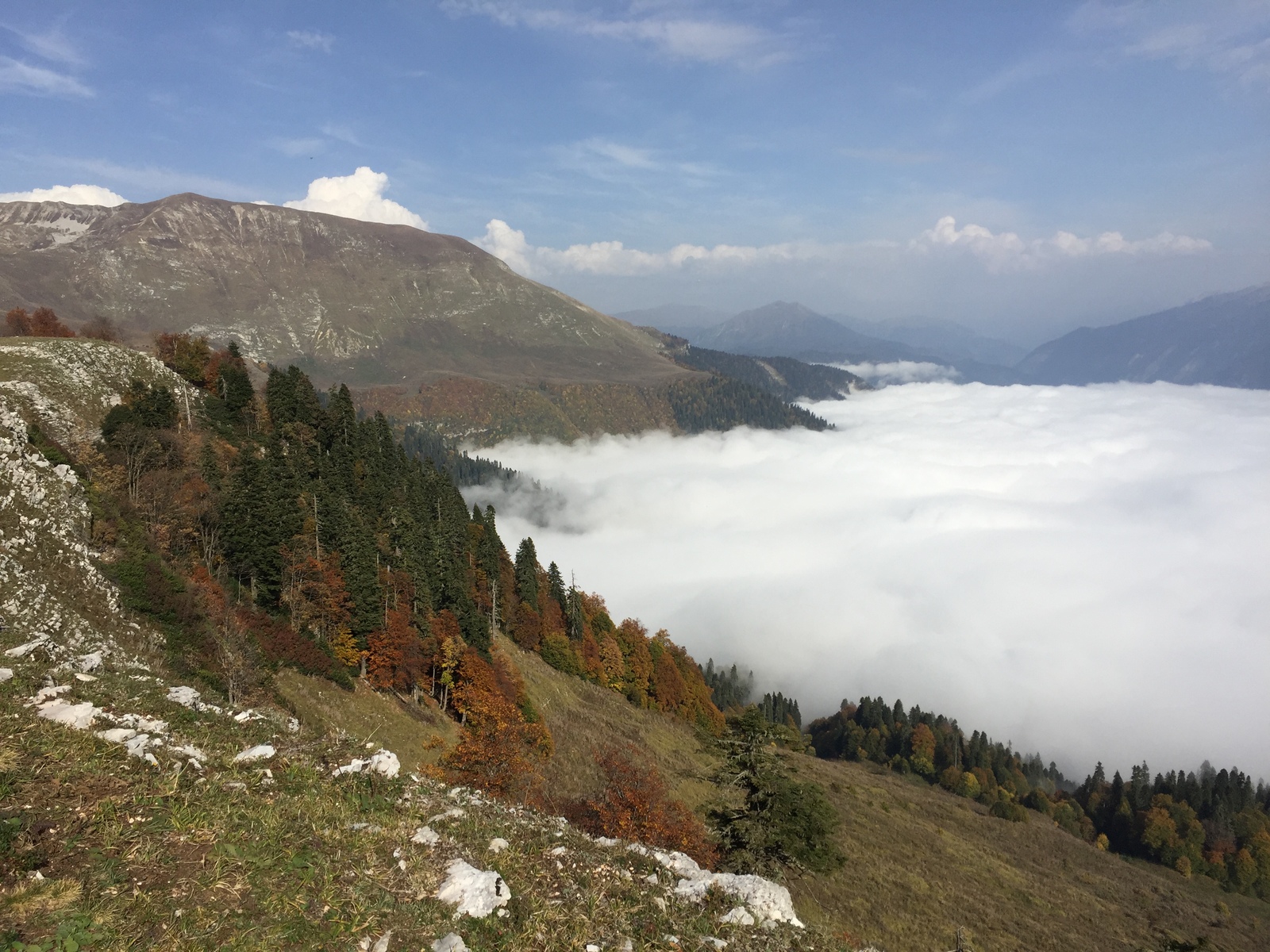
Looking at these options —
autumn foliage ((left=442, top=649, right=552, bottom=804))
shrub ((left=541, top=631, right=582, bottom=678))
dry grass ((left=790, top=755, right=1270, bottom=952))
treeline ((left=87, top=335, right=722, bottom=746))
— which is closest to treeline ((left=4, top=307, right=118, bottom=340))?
treeline ((left=87, top=335, right=722, bottom=746))

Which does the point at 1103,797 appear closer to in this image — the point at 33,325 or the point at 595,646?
the point at 595,646

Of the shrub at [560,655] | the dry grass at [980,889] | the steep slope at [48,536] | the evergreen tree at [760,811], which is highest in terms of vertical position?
the steep slope at [48,536]

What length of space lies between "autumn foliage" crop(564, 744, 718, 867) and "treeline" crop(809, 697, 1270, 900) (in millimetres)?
96059

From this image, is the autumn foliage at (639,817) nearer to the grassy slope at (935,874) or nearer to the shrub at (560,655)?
the grassy slope at (935,874)

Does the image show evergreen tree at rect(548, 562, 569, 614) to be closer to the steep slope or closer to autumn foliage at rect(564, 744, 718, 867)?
autumn foliage at rect(564, 744, 718, 867)

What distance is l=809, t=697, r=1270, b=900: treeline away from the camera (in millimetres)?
119750

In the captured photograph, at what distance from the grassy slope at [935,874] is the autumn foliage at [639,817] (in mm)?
7441

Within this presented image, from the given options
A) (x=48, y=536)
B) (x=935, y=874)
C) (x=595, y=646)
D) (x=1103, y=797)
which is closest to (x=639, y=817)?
(x=48, y=536)

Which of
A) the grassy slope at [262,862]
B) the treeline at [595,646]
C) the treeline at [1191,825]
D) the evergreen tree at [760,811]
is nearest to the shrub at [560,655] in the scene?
the treeline at [595,646]

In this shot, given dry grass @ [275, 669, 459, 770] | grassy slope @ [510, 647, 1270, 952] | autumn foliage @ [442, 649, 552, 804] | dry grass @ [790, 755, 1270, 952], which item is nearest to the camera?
autumn foliage @ [442, 649, 552, 804]

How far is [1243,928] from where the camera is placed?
84062 millimetres

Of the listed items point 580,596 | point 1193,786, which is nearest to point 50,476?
point 580,596

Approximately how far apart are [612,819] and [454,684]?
25235 millimetres

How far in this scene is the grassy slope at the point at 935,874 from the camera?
150 feet
